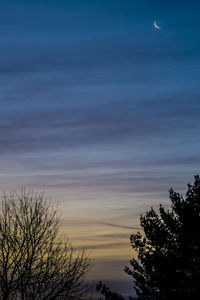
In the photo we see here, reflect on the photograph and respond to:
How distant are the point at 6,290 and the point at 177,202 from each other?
1163 cm

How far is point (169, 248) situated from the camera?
30734mm

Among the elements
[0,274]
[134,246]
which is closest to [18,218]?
[0,274]

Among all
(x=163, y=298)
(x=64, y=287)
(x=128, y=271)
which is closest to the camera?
(x=163, y=298)

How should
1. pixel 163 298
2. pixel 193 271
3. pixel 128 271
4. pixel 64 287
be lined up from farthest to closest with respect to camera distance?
1. pixel 64 287
2. pixel 128 271
3. pixel 163 298
4. pixel 193 271

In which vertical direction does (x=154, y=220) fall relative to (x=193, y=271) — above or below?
above

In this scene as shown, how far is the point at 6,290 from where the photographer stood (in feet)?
103

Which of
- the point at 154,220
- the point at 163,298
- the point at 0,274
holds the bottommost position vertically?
the point at 163,298

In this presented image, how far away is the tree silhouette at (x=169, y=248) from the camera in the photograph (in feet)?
95.3

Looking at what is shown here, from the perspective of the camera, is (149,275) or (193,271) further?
(149,275)

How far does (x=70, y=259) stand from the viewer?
35406mm

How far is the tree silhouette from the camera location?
1143 inches

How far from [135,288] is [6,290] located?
785 cm

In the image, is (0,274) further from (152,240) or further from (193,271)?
(193,271)

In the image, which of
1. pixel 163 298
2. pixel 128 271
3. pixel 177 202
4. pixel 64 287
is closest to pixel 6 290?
pixel 64 287
